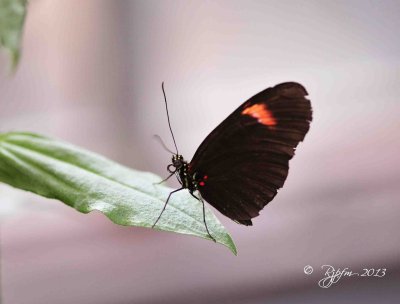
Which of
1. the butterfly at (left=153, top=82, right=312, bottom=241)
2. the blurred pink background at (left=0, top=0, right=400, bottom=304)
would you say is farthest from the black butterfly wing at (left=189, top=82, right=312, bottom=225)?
the blurred pink background at (left=0, top=0, right=400, bottom=304)

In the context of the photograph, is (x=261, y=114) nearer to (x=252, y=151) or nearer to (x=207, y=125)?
(x=252, y=151)

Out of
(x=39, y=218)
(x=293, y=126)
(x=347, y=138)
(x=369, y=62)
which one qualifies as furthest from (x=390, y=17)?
(x=293, y=126)

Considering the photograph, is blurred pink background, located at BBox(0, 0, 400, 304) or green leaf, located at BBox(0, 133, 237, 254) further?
blurred pink background, located at BBox(0, 0, 400, 304)

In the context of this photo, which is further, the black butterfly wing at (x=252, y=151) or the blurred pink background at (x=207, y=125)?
the blurred pink background at (x=207, y=125)

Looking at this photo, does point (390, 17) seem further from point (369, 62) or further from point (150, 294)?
point (150, 294)

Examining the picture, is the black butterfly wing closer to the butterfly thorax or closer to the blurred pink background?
the butterfly thorax

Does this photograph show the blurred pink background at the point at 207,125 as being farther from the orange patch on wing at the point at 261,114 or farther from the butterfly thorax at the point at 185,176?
the orange patch on wing at the point at 261,114

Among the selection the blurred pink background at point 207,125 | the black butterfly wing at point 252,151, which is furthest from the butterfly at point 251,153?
the blurred pink background at point 207,125
